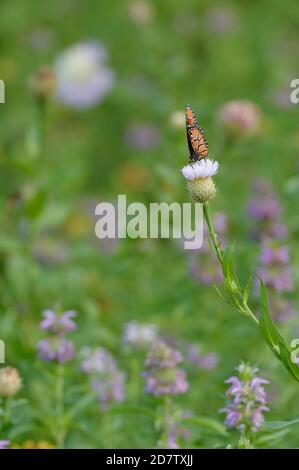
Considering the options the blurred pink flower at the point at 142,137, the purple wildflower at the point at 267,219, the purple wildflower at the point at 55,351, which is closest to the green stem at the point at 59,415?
the purple wildflower at the point at 55,351

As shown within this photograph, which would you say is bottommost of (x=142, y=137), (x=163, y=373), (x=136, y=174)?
(x=163, y=373)

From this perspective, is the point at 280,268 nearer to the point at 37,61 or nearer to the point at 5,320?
the point at 5,320

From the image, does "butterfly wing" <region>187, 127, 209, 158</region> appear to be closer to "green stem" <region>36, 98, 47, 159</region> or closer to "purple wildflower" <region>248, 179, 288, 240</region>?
"purple wildflower" <region>248, 179, 288, 240</region>

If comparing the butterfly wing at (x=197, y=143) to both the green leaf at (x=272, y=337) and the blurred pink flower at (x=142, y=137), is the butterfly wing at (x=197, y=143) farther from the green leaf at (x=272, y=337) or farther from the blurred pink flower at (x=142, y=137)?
the blurred pink flower at (x=142, y=137)

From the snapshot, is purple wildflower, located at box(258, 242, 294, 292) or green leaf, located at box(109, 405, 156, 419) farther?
purple wildflower, located at box(258, 242, 294, 292)

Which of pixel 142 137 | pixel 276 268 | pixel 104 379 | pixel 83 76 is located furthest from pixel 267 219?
pixel 83 76

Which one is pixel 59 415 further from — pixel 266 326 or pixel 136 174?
pixel 136 174

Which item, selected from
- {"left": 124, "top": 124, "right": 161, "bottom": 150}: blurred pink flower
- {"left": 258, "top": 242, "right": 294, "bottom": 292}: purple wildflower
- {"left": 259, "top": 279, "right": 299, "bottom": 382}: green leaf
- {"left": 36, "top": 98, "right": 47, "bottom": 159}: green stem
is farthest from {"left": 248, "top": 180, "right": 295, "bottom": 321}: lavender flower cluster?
{"left": 124, "top": 124, "right": 161, "bottom": 150}: blurred pink flower

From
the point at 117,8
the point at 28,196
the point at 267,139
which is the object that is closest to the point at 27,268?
the point at 28,196
